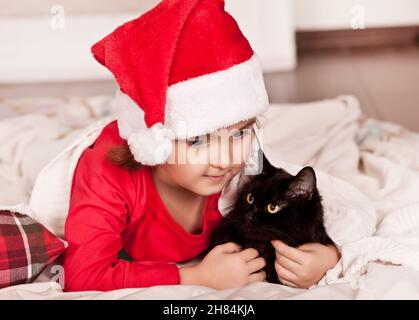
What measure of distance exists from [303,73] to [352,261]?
1.77m

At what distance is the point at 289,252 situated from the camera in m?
1.01

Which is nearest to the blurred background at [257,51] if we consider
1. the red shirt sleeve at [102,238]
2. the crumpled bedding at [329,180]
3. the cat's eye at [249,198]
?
the crumpled bedding at [329,180]

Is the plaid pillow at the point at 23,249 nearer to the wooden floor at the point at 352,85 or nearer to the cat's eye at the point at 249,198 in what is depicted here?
the cat's eye at the point at 249,198

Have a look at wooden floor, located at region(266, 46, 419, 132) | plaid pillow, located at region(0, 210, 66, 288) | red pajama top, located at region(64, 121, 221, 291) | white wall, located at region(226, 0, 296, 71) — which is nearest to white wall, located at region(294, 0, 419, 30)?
wooden floor, located at region(266, 46, 419, 132)

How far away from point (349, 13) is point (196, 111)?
7.15ft

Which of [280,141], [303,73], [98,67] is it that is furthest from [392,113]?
[98,67]

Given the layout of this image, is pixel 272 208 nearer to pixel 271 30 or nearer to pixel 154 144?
pixel 154 144

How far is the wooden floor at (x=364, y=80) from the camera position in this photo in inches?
90.9

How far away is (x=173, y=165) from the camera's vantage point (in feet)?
3.30

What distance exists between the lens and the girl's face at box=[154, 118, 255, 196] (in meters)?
0.97

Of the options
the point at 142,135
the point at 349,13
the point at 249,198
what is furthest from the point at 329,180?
the point at 349,13

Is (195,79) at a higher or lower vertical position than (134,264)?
higher
